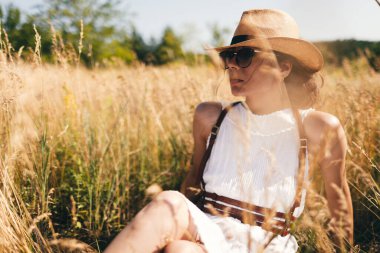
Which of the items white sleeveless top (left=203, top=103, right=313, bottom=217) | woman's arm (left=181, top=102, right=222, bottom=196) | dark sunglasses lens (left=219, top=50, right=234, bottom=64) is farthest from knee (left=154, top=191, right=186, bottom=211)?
dark sunglasses lens (left=219, top=50, right=234, bottom=64)

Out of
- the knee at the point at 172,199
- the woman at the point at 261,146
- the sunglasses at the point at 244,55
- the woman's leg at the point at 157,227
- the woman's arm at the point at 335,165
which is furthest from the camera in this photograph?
the sunglasses at the point at 244,55

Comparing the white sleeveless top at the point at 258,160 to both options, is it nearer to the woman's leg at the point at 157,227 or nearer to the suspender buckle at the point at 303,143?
the suspender buckle at the point at 303,143

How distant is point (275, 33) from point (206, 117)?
0.65 m

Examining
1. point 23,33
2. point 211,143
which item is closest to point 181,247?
point 211,143

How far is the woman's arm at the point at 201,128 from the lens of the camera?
202 centimetres

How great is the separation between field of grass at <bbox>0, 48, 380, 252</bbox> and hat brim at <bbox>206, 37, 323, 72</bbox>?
454 millimetres

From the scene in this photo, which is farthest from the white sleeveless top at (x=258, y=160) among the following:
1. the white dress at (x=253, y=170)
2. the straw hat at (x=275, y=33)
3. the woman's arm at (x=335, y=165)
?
the straw hat at (x=275, y=33)

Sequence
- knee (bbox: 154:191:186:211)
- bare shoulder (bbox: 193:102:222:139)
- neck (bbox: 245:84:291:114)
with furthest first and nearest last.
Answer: bare shoulder (bbox: 193:102:222:139), neck (bbox: 245:84:291:114), knee (bbox: 154:191:186:211)

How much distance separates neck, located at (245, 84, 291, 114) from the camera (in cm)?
190

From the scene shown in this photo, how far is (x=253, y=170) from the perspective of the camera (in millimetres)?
1783

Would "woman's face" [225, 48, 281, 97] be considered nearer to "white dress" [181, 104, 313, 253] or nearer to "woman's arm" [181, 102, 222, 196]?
"white dress" [181, 104, 313, 253]

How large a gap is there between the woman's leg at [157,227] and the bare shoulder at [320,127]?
2.60ft

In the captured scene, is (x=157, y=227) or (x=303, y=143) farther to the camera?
(x=303, y=143)

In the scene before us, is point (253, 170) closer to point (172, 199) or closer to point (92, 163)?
point (172, 199)
